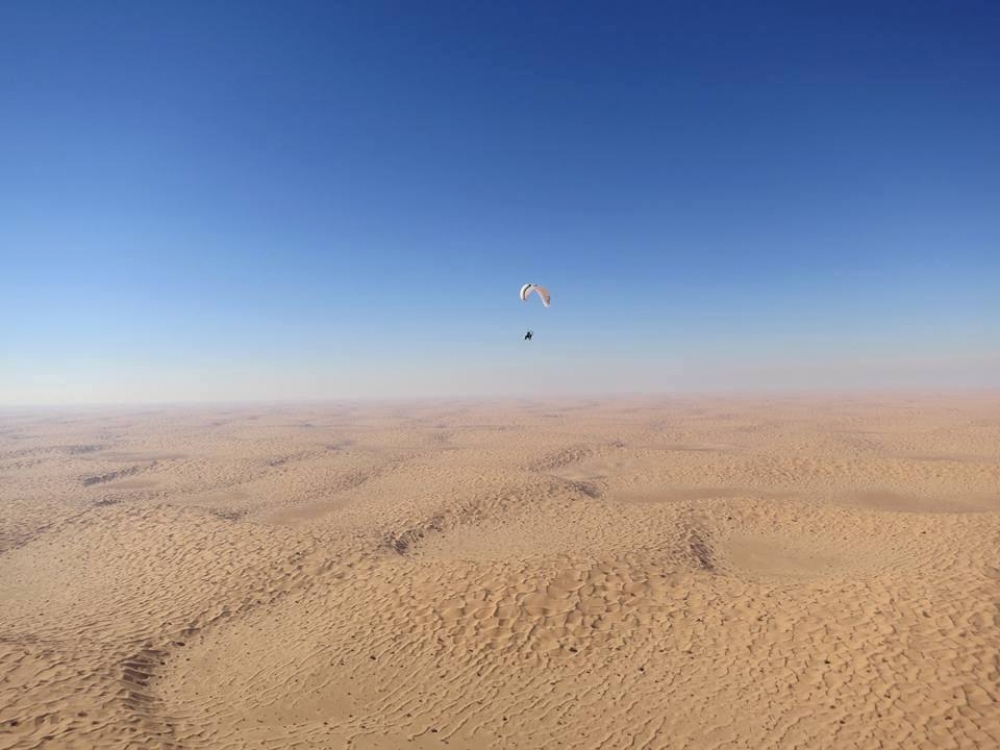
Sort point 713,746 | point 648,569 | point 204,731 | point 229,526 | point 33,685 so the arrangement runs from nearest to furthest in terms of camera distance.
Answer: point 713,746, point 204,731, point 33,685, point 648,569, point 229,526

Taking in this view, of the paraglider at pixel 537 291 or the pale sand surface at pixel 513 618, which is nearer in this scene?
the pale sand surface at pixel 513 618

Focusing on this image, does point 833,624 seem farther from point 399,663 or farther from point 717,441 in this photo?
point 717,441

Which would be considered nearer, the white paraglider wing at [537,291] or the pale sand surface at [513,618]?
the pale sand surface at [513,618]

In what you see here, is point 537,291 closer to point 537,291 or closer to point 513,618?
point 537,291

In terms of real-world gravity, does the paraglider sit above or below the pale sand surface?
above

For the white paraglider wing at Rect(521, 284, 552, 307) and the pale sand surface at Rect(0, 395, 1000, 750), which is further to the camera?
the white paraglider wing at Rect(521, 284, 552, 307)

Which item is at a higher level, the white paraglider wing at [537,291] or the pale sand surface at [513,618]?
the white paraglider wing at [537,291]

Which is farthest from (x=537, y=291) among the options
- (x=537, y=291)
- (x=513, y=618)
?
(x=513, y=618)

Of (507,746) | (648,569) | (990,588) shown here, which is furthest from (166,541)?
(990,588)
